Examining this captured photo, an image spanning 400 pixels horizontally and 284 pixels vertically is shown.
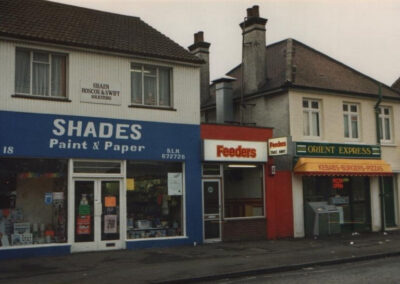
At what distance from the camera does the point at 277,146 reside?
19.0m

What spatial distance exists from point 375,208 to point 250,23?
32.1 ft

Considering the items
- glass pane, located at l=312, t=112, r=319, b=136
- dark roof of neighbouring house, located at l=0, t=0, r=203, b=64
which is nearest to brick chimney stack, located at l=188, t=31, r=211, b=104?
glass pane, located at l=312, t=112, r=319, b=136

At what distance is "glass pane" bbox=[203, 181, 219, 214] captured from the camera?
60.0 feet

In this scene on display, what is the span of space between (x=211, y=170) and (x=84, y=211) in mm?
4896

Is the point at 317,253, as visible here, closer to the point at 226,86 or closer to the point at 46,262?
the point at 46,262

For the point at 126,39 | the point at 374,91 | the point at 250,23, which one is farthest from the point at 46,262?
the point at 374,91

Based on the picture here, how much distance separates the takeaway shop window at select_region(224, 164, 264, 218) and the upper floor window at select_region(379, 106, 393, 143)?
7.23 metres

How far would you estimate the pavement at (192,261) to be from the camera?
1158cm

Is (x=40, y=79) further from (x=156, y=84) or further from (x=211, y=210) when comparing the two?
(x=211, y=210)

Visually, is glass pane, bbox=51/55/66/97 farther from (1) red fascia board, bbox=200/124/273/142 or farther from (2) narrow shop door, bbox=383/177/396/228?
(2) narrow shop door, bbox=383/177/396/228

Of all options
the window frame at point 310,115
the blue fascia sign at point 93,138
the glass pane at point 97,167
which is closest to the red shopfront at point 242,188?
the blue fascia sign at point 93,138

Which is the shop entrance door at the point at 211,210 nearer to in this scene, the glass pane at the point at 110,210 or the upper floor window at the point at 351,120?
the glass pane at the point at 110,210

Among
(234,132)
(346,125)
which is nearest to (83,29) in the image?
(234,132)

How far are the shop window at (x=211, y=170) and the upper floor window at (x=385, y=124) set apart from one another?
8.89m
